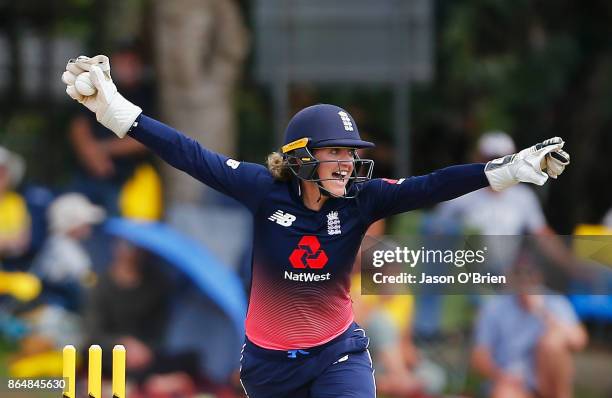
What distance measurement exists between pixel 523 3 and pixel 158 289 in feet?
20.9

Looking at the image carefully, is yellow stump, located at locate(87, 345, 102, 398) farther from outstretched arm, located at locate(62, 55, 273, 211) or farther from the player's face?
the player's face

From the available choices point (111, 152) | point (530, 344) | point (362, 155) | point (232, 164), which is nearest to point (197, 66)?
point (111, 152)

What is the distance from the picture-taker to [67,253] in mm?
10500

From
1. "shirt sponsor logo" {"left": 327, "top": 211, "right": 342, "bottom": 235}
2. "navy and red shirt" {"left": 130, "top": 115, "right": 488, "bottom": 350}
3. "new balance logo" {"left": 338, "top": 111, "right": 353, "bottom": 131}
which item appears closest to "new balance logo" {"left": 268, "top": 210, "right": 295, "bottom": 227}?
"navy and red shirt" {"left": 130, "top": 115, "right": 488, "bottom": 350}

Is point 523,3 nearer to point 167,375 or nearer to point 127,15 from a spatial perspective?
point 127,15

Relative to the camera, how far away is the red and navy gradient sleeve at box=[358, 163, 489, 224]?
573 cm

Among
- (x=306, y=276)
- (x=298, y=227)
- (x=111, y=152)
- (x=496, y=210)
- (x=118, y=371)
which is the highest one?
(x=111, y=152)

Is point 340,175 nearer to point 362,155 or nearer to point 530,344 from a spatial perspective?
point 530,344

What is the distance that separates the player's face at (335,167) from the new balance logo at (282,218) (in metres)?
0.22

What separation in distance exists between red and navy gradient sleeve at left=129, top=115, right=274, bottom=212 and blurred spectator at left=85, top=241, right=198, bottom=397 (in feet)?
13.6

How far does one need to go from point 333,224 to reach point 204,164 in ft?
2.09

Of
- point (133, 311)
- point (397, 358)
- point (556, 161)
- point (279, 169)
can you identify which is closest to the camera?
point (556, 161)

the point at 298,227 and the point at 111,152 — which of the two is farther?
the point at 111,152

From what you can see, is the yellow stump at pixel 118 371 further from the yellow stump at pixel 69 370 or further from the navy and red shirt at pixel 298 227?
the navy and red shirt at pixel 298 227
